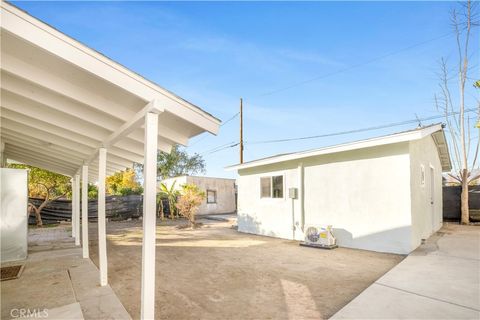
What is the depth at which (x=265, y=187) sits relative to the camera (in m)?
10.5

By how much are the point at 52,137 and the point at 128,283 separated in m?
3.35

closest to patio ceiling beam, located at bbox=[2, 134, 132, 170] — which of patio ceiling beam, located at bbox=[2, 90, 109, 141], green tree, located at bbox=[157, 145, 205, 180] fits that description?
patio ceiling beam, located at bbox=[2, 90, 109, 141]

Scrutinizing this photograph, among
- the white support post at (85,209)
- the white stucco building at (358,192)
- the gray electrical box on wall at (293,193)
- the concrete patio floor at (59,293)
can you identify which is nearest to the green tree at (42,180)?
the concrete patio floor at (59,293)

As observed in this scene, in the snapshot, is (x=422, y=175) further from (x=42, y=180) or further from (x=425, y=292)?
(x=42, y=180)

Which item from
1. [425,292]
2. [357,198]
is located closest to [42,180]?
[357,198]

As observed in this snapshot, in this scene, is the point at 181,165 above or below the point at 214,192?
above

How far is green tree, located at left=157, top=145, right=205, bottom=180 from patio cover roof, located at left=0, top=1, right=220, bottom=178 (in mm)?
25967

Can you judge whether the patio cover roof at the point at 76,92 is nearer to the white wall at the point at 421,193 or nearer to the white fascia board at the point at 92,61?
the white fascia board at the point at 92,61

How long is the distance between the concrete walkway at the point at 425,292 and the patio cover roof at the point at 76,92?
3.06 meters

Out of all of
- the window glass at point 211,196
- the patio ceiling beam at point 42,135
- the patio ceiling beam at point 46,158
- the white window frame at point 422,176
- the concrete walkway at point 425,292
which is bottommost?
the window glass at point 211,196

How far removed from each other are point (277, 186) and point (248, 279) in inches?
212

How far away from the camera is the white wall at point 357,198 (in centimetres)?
688

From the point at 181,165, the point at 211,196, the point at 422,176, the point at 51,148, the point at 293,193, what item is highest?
the point at 181,165

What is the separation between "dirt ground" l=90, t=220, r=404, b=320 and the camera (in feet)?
11.9
